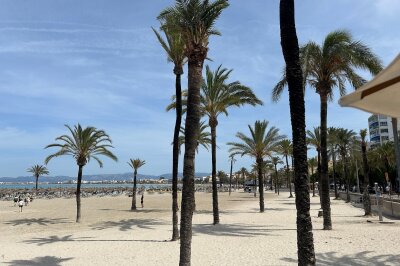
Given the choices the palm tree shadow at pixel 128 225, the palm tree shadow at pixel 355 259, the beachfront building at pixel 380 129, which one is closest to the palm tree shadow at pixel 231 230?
the palm tree shadow at pixel 128 225

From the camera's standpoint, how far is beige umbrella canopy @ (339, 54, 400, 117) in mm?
3439

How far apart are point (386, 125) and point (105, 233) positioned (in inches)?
4141

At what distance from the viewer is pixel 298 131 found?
698 cm

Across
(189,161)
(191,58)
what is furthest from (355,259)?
(191,58)

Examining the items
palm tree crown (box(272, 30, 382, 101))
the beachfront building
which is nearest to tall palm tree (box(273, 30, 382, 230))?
palm tree crown (box(272, 30, 382, 101))

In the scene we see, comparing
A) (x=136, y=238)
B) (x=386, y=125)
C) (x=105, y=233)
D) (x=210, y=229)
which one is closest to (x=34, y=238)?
(x=105, y=233)

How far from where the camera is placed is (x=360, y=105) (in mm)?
4113

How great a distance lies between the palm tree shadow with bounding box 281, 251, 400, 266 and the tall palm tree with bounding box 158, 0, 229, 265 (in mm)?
3845

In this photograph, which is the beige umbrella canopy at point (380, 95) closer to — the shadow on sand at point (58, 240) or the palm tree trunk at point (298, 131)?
the palm tree trunk at point (298, 131)

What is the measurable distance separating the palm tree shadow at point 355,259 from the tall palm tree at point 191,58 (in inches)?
151

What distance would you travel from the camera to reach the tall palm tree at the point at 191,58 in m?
8.77

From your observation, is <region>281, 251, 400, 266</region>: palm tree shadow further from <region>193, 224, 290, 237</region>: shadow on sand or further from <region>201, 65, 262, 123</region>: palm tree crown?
<region>201, 65, 262, 123</region>: palm tree crown

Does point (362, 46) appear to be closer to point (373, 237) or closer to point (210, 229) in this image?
point (373, 237)

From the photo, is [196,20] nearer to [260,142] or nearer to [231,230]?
[231,230]
